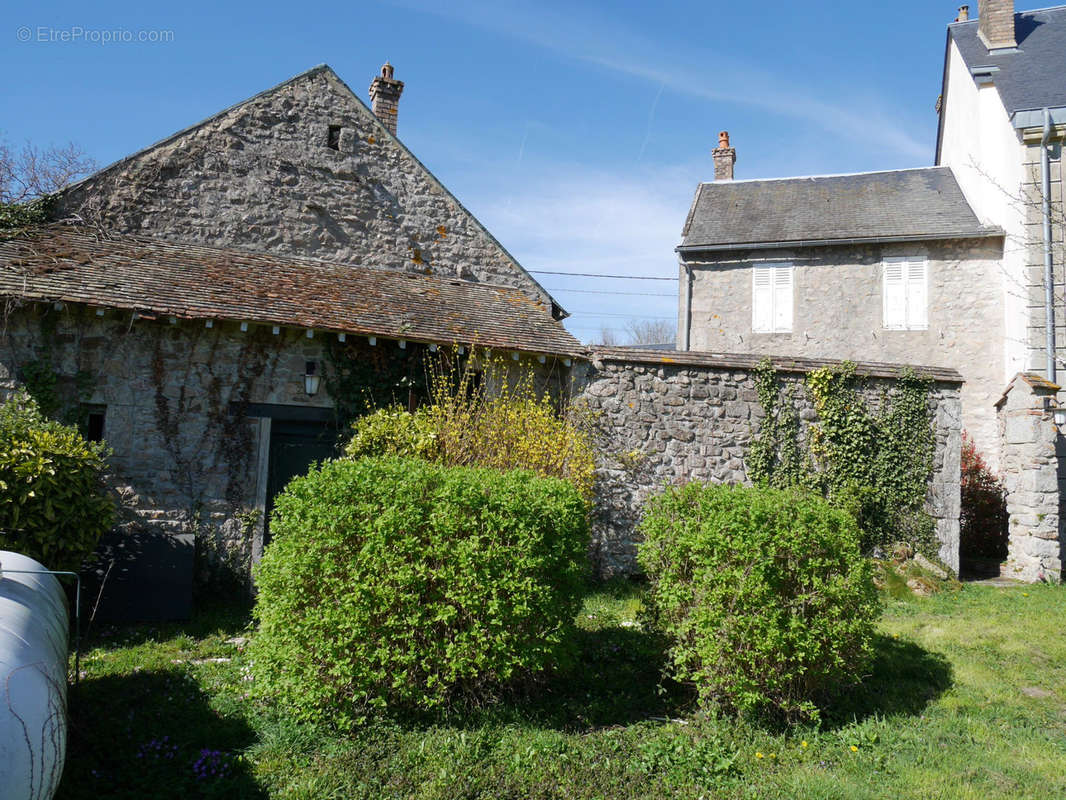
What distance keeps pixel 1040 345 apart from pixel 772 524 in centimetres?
984

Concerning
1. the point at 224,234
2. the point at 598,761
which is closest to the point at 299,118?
the point at 224,234

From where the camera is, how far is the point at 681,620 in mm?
5203

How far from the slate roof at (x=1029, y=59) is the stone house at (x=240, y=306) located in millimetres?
9016

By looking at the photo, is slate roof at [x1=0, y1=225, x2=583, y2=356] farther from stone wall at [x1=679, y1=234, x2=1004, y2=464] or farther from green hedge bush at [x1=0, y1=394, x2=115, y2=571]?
stone wall at [x1=679, y1=234, x2=1004, y2=464]

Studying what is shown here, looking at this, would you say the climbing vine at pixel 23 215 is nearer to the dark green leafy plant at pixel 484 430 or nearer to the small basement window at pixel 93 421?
the small basement window at pixel 93 421

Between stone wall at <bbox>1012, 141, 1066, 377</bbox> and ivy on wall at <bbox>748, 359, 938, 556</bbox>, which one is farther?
stone wall at <bbox>1012, 141, 1066, 377</bbox>

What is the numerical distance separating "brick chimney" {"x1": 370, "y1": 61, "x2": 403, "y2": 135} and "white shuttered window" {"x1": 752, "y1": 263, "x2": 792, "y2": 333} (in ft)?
25.5

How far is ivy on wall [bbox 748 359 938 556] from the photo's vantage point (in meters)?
9.63

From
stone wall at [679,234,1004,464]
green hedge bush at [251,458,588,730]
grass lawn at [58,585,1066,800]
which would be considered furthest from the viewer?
stone wall at [679,234,1004,464]

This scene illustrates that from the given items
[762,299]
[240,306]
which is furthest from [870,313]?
[240,306]

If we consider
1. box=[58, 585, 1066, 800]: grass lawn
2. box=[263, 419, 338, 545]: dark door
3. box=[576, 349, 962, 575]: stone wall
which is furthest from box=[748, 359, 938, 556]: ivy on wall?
box=[263, 419, 338, 545]: dark door

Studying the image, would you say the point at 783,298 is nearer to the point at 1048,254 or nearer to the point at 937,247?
the point at 937,247

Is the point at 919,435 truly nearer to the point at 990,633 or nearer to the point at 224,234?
the point at 990,633

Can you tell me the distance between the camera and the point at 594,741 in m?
4.68
